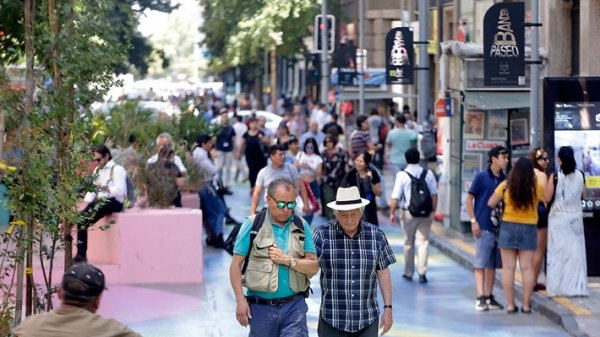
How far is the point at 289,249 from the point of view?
6516mm

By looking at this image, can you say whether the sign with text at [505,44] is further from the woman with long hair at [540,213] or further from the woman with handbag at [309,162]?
the woman with handbag at [309,162]

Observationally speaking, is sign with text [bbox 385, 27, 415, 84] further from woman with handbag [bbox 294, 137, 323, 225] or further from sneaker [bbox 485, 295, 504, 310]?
sneaker [bbox 485, 295, 504, 310]

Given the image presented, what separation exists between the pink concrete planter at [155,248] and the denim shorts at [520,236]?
3851 mm

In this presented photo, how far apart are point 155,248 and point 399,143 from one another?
7999 mm

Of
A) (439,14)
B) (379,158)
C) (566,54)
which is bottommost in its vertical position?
(379,158)

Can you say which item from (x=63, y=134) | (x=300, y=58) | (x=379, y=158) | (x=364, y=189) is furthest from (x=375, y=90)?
(x=63, y=134)

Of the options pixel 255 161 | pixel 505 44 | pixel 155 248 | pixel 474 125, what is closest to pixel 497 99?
pixel 474 125

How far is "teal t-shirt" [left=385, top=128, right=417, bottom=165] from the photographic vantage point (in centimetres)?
1936

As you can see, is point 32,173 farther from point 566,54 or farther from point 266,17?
point 266,17

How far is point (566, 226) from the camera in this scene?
35.7ft

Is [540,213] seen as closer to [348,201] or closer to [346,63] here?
[348,201]

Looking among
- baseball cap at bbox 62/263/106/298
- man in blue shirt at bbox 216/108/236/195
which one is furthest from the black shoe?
man in blue shirt at bbox 216/108/236/195

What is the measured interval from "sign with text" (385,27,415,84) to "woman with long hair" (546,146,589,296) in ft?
30.3

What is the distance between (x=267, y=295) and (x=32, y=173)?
1.72 metres
